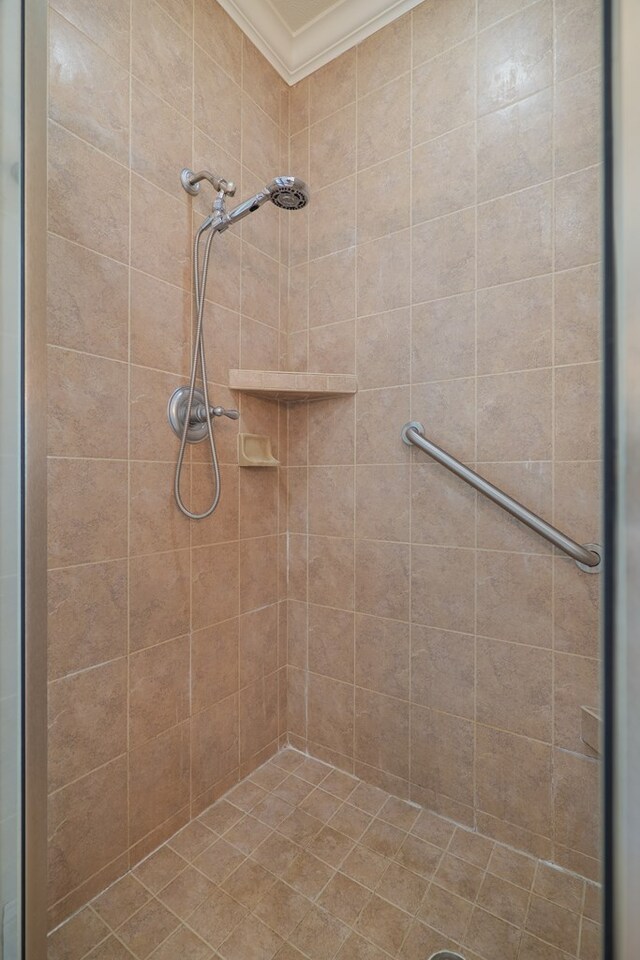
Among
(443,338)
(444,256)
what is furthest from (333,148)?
(443,338)

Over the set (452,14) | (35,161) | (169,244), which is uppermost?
(452,14)

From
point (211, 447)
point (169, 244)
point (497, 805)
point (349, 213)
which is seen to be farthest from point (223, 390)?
point (497, 805)

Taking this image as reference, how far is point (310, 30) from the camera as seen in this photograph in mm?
1531

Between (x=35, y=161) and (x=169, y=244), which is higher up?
(x=169, y=244)

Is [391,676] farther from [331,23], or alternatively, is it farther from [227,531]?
[331,23]

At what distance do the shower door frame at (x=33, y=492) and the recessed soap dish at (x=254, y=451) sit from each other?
2.83 ft

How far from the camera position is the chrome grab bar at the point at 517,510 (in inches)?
42.3

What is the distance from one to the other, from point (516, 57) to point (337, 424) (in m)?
1.17

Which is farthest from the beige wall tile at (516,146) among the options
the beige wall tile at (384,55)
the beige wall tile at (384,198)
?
the beige wall tile at (384,55)

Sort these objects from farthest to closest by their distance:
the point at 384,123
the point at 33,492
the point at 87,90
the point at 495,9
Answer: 1. the point at 384,123
2. the point at 495,9
3. the point at 87,90
4. the point at 33,492

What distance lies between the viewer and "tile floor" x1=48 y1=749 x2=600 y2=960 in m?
0.94

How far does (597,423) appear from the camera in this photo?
3.70 feet

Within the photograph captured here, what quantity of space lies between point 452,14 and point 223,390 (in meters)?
1.37

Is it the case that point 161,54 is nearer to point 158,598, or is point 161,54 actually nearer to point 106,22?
point 106,22
